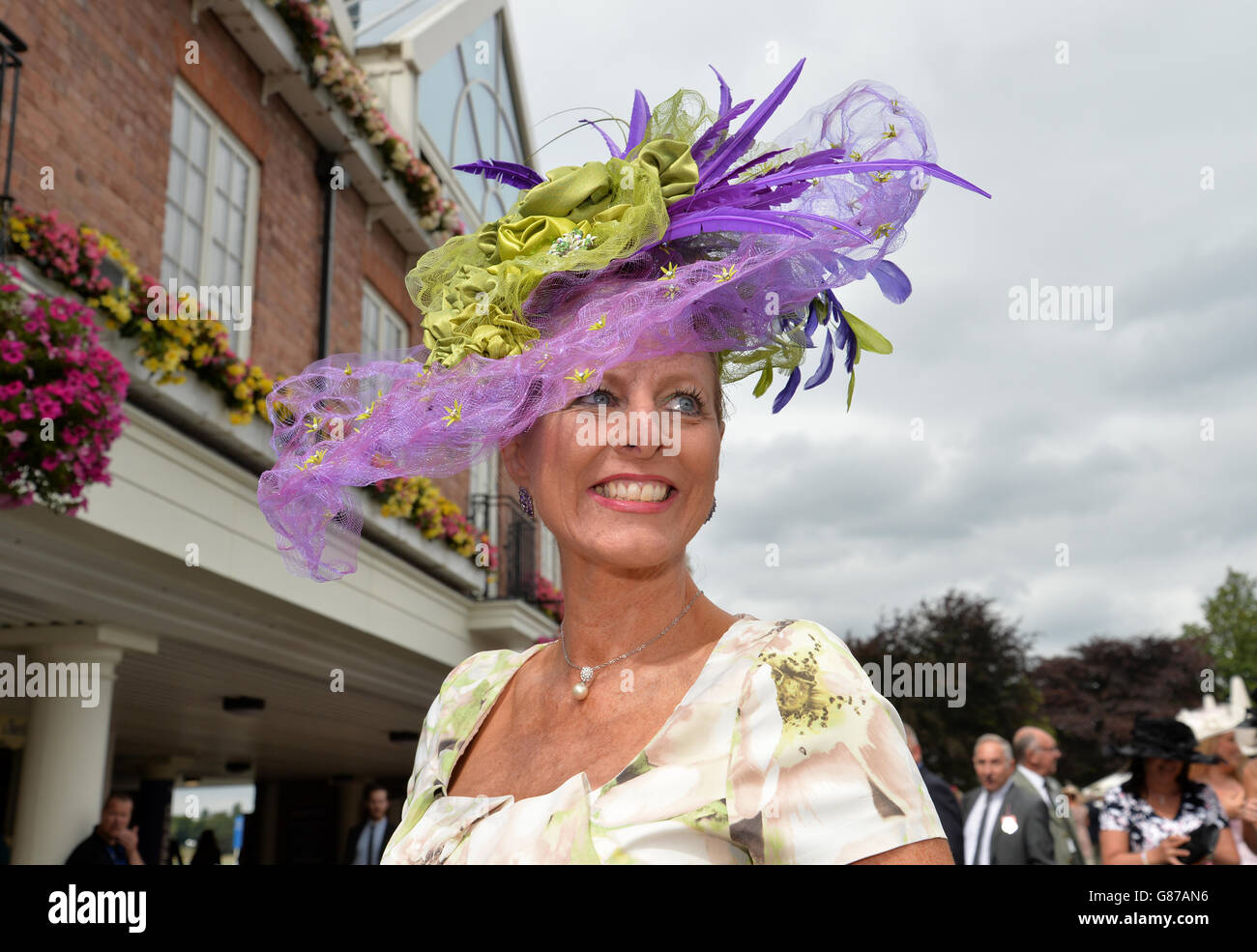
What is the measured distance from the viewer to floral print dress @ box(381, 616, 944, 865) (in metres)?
1.10

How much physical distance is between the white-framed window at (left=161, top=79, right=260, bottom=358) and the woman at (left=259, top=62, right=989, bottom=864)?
6.23 metres

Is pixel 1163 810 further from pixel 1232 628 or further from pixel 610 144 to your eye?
pixel 1232 628

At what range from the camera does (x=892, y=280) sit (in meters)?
1.58

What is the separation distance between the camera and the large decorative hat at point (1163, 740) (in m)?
4.36

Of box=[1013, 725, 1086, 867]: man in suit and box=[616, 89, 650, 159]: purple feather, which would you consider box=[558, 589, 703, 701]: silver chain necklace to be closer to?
box=[616, 89, 650, 159]: purple feather

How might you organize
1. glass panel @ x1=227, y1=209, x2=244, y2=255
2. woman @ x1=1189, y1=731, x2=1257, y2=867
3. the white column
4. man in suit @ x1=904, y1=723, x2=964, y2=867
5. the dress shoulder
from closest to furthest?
the dress shoulder → woman @ x1=1189, y1=731, x2=1257, y2=867 → man in suit @ x1=904, y1=723, x2=964, y2=867 → the white column → glass panel @ x1=227, y1=209, x2=244, y2=255

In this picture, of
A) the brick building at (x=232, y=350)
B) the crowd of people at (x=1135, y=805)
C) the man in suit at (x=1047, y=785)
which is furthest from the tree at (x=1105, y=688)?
the crowd of people at (x=1135, y=805)

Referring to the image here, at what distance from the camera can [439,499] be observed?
1041 centimetres

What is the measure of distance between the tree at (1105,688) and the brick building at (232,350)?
22119 millimetres

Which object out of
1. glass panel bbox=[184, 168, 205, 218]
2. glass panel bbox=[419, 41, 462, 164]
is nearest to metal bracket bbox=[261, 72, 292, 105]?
glass panel bbox=[184, 168, 205, 218]

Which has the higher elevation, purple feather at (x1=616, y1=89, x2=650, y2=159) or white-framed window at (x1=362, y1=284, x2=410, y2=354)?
white-framed window at (x1=362, y1=284, x2=410, y2=354)

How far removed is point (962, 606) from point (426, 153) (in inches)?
611
